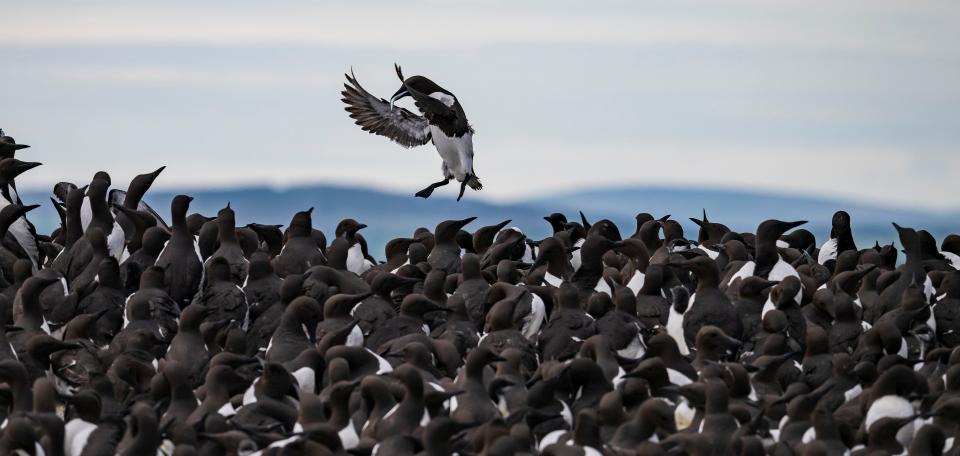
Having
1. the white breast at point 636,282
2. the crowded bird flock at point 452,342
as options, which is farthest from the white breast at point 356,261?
the white breast at point 636,282

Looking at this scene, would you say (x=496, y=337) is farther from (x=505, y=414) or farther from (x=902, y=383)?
(x=902, y=383)

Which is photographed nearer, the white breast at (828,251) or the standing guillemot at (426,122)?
the white breast at (828,251)

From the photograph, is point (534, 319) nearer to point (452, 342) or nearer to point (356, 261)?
point (452, 342)

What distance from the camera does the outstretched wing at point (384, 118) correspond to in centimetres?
2367

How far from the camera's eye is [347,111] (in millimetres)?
23750

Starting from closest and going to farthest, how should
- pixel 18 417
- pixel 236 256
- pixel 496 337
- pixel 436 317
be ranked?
pixel 18 417, pixel 496 337, pixel 436 317, pixel 236 256

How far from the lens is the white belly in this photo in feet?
75.8

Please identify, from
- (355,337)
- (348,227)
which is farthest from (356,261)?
(355,337)

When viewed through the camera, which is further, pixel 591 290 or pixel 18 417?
pixel 591 290

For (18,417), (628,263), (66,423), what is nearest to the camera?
(18,417)

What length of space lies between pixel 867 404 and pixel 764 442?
3.52 ft

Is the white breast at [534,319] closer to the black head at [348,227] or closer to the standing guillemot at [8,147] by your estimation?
the black head at [348,227]

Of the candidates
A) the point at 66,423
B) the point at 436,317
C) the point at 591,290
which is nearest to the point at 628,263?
the point at 591,290

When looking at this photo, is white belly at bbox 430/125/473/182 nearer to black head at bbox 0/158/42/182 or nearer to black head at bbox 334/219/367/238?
black head at bbox 334/219/367/238
